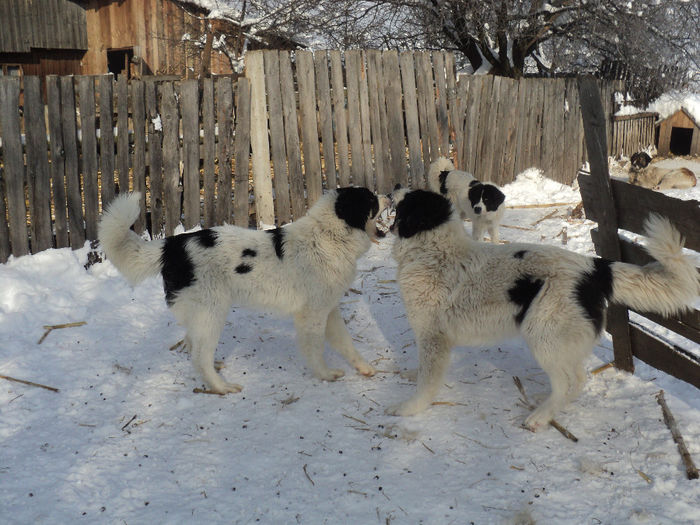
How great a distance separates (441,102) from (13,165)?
7010 millimetres

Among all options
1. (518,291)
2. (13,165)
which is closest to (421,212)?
(518,291)

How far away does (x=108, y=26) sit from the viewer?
20000 millimetres

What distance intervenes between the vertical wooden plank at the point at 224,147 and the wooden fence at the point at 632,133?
43.0ft

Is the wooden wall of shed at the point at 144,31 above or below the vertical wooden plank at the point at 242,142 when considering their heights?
above

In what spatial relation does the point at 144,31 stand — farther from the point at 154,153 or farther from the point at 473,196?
the point at 473,196

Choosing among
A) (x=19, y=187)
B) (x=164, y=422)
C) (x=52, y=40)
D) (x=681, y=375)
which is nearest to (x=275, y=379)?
(x=164, y=422)

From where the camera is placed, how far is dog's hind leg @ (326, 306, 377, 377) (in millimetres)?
4836

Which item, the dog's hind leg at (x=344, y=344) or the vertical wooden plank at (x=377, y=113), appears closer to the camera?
the dog's hind leg at (x=344, y=344)

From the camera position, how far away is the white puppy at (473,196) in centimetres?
803

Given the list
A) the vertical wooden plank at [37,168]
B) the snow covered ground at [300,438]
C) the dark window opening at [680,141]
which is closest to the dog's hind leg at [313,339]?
the snow covered ground at [300,438]

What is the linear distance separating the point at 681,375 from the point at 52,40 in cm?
2060

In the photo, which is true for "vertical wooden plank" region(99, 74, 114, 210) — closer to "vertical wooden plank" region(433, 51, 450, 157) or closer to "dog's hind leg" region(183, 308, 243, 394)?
"dog's hind leg" region(183, 308, 243, 394)

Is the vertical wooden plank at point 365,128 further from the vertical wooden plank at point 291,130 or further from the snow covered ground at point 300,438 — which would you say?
the snow covered ground at point 300,438

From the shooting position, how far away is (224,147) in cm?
766
